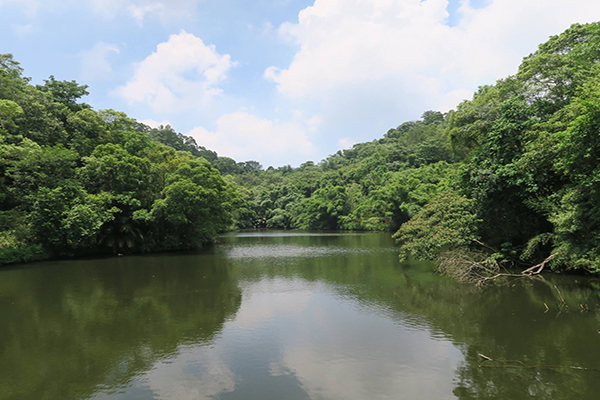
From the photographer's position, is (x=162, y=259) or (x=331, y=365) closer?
(x=331, y=365)

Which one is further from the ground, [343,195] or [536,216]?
[343,195]

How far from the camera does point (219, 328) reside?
29.3 feet

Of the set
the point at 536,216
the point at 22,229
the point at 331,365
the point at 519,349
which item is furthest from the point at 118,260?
the point at 536,216

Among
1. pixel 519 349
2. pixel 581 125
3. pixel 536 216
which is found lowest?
pixel 519 349

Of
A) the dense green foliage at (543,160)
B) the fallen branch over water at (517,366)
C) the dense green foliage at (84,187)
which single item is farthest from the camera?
the dense green foliage at (84,187)

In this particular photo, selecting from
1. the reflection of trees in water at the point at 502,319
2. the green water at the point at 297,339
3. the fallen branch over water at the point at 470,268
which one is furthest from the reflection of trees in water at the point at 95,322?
the fallen branch over water at the point at 470,268

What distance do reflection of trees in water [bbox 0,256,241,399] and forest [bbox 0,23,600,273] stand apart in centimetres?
566

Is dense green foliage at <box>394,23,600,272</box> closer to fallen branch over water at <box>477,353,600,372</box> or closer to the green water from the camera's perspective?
the green water

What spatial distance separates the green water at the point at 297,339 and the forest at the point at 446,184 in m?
2.56

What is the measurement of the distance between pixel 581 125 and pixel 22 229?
2593cm

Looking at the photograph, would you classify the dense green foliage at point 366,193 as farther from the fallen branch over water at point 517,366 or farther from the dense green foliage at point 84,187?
the fallen branch over water at point 517,366

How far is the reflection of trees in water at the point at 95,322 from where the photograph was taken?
630 cm

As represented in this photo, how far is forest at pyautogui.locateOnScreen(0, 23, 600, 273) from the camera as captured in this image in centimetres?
1230

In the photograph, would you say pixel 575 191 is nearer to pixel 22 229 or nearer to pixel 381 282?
pixel 381 282
